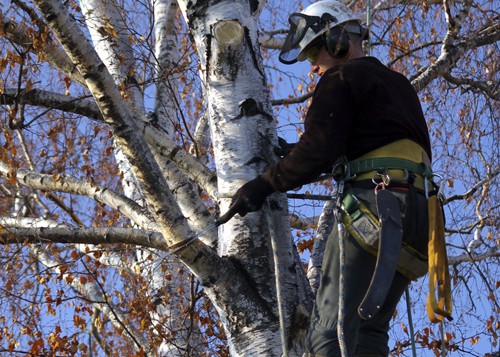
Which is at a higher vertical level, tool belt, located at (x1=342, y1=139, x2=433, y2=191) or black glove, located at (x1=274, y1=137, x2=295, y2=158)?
black glove, located at (x1=274, y1=137, x2=295, y2=158)

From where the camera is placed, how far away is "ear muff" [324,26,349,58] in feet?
12.7

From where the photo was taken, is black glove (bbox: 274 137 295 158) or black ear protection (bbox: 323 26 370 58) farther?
black glove (bbox: 274 137 295 158)

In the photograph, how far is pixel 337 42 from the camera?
3871 millimetres

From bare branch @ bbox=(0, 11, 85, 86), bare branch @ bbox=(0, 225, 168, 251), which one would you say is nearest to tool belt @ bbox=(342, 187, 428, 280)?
bare branch @ bbox=(0, 225, 168, 251)

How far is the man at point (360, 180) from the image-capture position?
347 centimetres

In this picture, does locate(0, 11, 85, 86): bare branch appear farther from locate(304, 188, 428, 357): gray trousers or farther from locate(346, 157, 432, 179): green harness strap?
locate(304, 188, 428, 357): gray trousers

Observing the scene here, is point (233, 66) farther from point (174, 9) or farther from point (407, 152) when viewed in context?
point (174, 9)

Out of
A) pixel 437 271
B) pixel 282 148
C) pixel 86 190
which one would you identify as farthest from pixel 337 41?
pixel 86 190

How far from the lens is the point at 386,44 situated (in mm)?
7383

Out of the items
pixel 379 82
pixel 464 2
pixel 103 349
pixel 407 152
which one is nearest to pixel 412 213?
pixel 407 152

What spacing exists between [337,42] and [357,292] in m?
1.11

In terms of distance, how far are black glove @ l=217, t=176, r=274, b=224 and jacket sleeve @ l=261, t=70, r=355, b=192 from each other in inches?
4.3

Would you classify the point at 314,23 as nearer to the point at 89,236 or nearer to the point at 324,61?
the point at 324,61

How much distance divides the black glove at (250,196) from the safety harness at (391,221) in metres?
0.31
